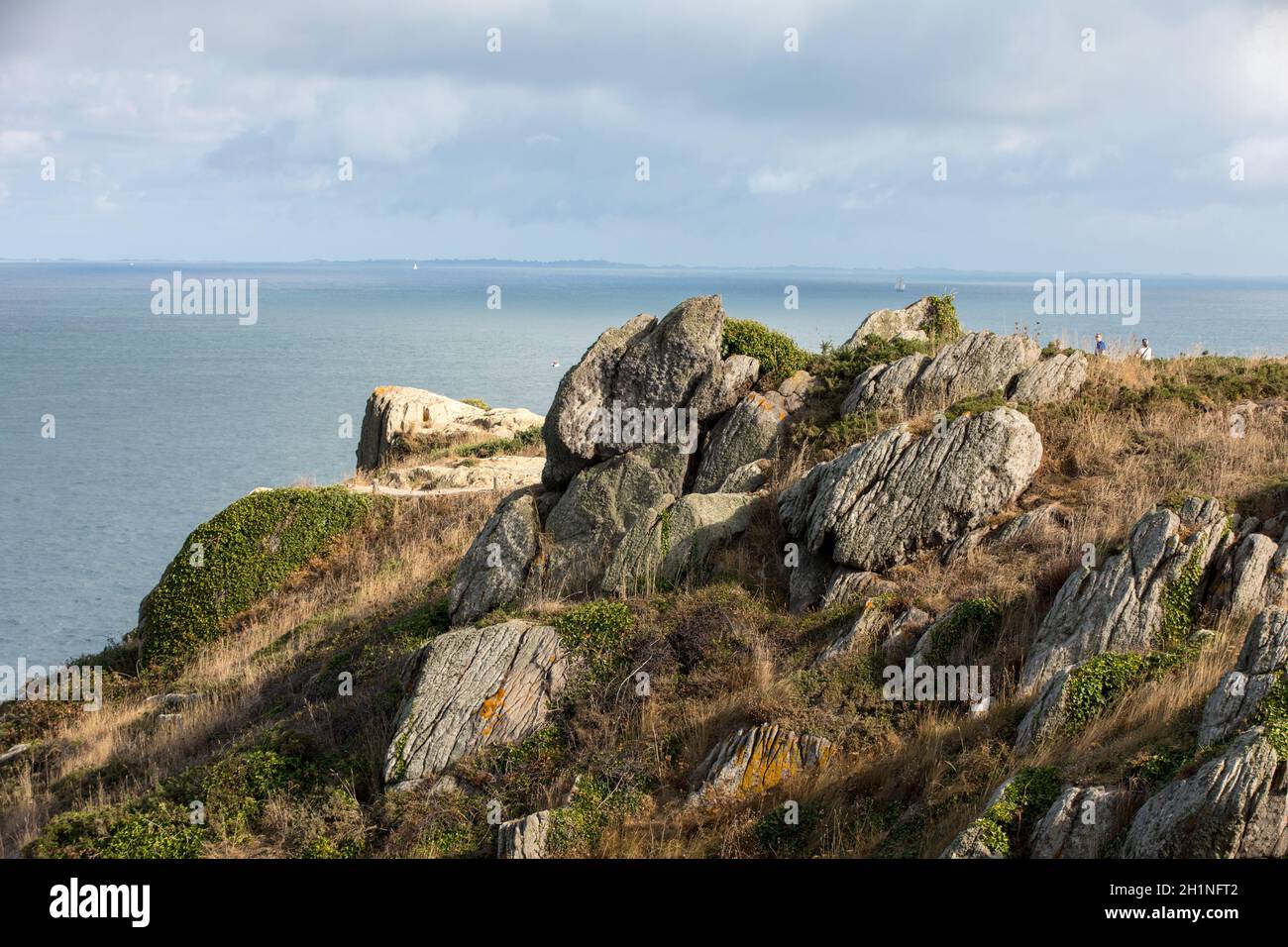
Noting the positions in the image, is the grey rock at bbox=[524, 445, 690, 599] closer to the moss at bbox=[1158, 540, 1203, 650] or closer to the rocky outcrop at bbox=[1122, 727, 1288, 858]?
the moss at bbox=[1158, 540, 1203, 650]

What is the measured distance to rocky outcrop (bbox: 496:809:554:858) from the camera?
35.9 feet

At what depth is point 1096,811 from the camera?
848 centimetres

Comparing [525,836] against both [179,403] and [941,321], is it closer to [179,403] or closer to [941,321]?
[941,321]

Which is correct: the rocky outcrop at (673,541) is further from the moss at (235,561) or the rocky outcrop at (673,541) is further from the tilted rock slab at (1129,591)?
the moss at (235,561)

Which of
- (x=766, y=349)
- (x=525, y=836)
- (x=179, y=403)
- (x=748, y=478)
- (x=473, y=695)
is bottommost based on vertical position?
(x=525, y=836)

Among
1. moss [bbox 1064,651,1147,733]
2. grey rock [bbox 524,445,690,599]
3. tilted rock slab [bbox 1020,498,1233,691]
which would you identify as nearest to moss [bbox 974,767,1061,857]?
moss [bbox 1064,651,1147,733]

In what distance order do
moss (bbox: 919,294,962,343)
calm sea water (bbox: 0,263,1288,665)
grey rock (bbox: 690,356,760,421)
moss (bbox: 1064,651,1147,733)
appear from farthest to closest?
calm sea water (bbox: 0,263,1288,665) < moss (bbox: 919,294,962,343) < grey rock (bbox: 690,356,760,421) < moss (bbox: 1064,651,1147,733)

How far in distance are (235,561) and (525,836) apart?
15703 millimetres

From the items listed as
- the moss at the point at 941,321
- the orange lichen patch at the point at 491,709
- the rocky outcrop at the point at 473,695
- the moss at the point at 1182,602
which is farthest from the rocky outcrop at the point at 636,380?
the moss at the point at 1182,602

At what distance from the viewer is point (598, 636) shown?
46.4 feet

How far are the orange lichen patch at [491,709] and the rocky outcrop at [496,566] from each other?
13.5 feet

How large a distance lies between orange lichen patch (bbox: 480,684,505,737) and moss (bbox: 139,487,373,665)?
1263 centimetres

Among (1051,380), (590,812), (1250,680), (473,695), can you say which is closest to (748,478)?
(1051,380)

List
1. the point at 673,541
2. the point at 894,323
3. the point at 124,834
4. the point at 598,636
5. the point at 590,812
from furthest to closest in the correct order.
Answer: the point at 894,323 < the point at 673,541 < the point at 598,636 < the point at 124,834 < the point at 590,812
